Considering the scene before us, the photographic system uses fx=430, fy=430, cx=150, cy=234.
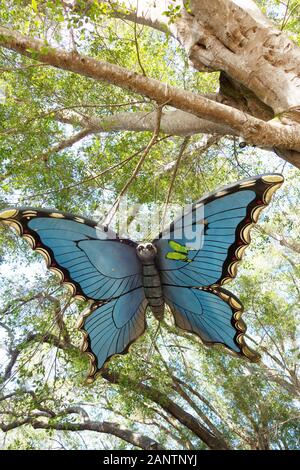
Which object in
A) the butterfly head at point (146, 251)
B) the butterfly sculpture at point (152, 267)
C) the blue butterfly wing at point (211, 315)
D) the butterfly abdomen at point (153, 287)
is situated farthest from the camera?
the blue butterfly wing at point (211, 315)

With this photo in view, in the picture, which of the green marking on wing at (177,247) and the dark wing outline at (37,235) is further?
the green marking on wing at (177,247)

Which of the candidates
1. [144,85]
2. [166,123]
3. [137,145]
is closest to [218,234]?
[144,85]

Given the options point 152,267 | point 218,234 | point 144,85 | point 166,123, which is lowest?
point 152,267

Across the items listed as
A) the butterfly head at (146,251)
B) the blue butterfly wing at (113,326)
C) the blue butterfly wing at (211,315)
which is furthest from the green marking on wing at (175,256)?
the blue butterfly wing at (113,326)

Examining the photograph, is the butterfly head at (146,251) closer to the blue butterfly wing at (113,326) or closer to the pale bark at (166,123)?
the blue butterfly wing at (113,326)

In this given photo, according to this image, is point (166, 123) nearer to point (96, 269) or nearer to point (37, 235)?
point (96, 269)
